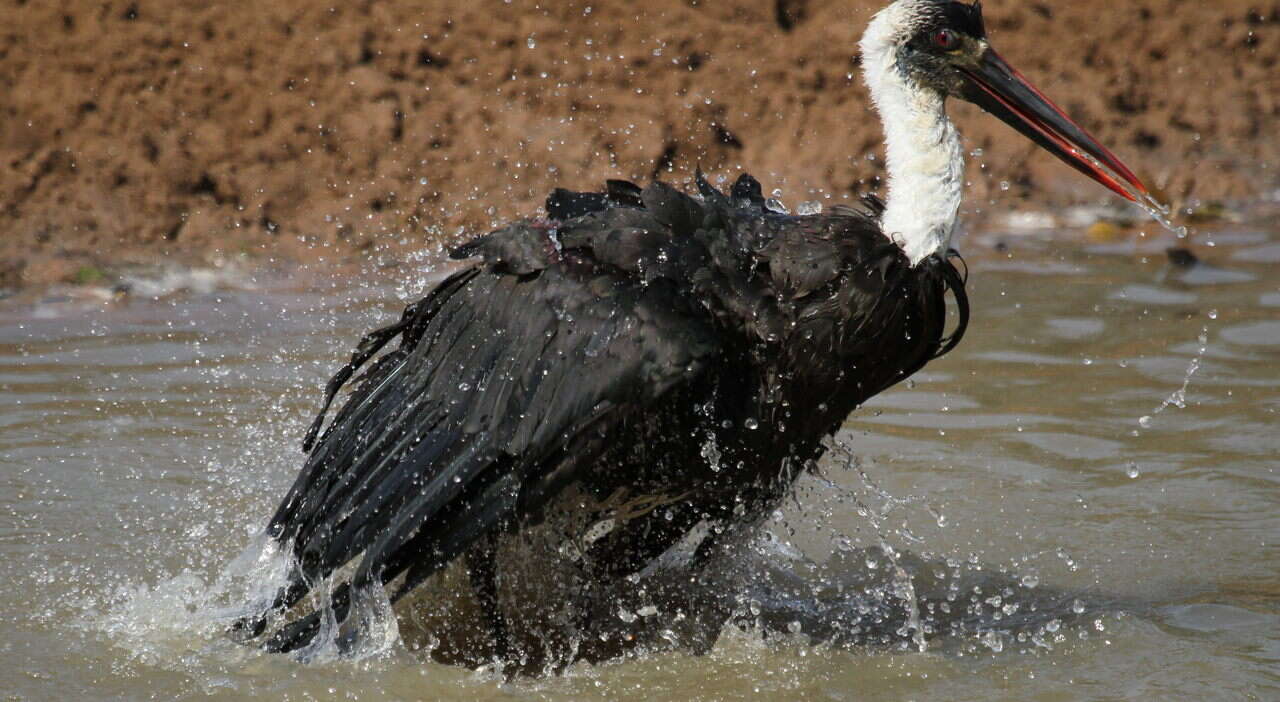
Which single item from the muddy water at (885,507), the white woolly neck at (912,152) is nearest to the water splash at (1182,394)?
the muddy water at (885,507)

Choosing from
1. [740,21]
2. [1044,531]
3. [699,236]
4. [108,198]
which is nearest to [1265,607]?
[1044,531]

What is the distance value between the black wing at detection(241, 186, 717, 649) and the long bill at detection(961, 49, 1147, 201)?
91 cm

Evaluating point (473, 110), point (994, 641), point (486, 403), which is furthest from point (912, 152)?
point (473, 110)

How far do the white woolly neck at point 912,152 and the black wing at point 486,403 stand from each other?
54 centimetres

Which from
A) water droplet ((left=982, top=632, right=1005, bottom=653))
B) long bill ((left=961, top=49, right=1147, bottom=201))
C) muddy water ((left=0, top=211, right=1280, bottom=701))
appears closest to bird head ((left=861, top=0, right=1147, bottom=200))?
long bill ((left=961, top=49, right=1147, bottom=201))

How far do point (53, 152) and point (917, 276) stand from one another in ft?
18.4

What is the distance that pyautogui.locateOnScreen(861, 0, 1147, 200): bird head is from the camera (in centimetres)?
414

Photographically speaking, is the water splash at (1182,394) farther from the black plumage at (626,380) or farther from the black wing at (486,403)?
the black wing at (486,403)

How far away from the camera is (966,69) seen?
4172mm

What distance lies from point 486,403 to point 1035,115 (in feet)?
5.41

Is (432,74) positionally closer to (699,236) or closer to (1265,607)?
(699,236)

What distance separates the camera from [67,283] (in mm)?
7555

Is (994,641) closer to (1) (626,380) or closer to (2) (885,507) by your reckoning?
(2) (885,507)

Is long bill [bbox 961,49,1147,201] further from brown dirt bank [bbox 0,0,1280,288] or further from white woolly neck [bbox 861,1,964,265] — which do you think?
brown dirt bank [bbox 0,0,1280,288]
